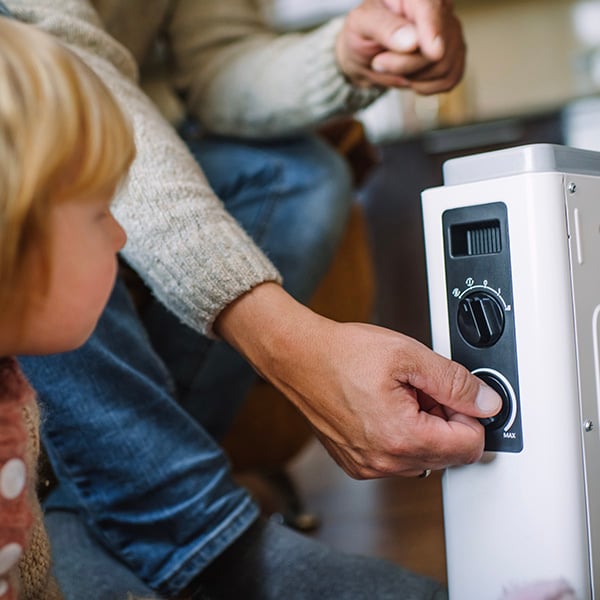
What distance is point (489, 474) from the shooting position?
0.59 metres

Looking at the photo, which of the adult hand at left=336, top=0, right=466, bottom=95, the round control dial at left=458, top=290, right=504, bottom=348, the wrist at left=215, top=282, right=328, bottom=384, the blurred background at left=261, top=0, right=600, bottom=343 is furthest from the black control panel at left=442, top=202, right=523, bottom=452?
the blurred background at left=261, top=0, right=600, bottom=343

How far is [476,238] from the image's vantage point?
59 centimetres

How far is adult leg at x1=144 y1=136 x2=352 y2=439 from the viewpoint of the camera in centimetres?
94

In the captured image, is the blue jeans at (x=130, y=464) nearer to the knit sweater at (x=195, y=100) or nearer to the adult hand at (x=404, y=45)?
the knit sweater at (x=195, y=100)

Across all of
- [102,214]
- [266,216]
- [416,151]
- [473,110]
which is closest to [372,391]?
[102,214]

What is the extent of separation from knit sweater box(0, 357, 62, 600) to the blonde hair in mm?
77

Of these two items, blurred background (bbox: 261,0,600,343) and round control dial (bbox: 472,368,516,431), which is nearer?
round control dial (bbox: 472,368,516,431)

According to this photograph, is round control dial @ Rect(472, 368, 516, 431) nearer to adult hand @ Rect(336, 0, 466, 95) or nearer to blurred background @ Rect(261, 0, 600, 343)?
adult hand @ Rect(336, 0, 466, 95)

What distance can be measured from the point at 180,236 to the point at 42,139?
246mm

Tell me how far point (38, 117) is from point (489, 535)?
0.41 metres

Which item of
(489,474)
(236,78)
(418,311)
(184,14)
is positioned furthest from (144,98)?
(418,311)

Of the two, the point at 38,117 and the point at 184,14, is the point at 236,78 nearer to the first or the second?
the point at 184,14

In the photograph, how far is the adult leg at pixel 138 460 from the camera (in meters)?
0.69

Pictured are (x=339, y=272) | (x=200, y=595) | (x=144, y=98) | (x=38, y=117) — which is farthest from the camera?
(x=339, y=272)
